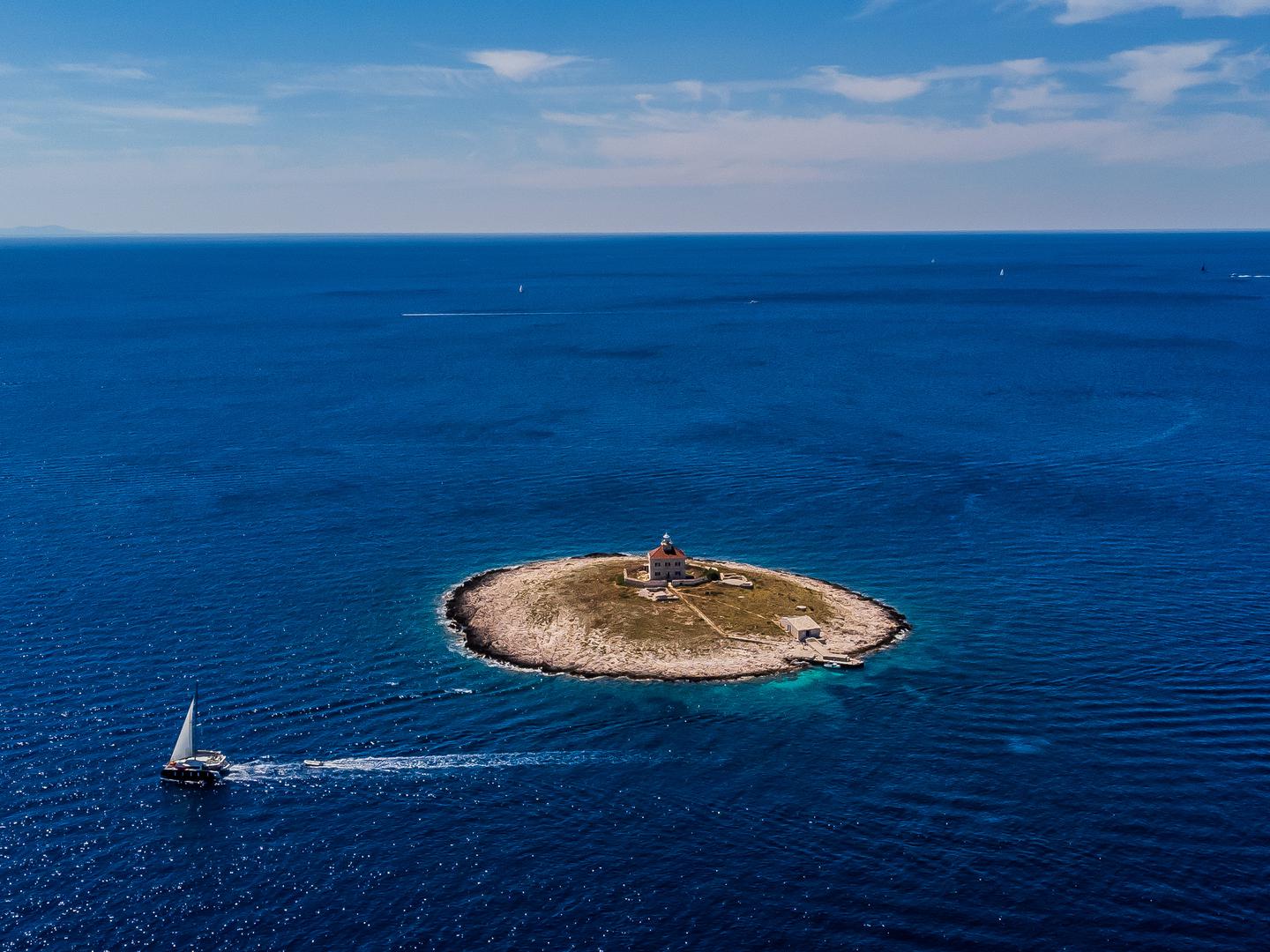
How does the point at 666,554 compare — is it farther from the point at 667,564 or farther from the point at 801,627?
the point at 801,627

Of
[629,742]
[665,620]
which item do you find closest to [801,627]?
[665,620]

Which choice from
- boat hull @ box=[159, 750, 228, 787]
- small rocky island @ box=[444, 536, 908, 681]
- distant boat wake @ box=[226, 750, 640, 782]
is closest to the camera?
boat hull @ box=[159, 750, 228, 787]

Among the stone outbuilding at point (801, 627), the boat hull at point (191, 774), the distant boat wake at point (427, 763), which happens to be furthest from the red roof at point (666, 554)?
the boat hull at point (191, 774)

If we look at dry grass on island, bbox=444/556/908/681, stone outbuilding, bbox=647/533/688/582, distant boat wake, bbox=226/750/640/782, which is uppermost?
stone outbuilding, bbox=647/533/688/582

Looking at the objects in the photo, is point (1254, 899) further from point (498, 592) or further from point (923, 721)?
point (498, 592)

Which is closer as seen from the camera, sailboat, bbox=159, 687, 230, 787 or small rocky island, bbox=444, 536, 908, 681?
sailboat, bbox=159, 687, 230, 787

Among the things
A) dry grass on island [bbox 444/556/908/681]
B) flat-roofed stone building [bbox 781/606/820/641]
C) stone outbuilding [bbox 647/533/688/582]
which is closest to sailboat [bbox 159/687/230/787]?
dry grass on island [bbox 444/556/908/681]

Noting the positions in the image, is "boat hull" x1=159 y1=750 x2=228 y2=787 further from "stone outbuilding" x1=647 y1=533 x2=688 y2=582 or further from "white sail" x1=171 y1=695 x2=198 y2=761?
"stone outbuilding" x1=647 y1=533 x2=688 y2=582
